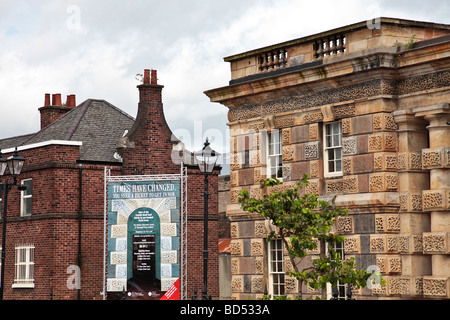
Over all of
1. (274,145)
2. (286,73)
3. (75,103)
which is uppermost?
(75,103)

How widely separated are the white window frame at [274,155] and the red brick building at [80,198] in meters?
12.0

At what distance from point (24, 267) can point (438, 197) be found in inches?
880

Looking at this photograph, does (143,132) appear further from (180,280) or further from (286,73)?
(286,73)

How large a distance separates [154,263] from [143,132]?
7.11 meters

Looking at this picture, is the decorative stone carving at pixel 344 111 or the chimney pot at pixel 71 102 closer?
the decorative stone carving at pixel 344 111

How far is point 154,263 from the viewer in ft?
111

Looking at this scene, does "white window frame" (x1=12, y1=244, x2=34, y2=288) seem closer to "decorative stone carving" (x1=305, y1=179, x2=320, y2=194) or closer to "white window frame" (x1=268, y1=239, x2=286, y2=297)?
"white window frame" (x1=268, y1=239, x2=286, y2=297)

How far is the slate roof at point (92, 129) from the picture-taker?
3770 cm

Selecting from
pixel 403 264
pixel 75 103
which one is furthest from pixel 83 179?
pixel 403 264

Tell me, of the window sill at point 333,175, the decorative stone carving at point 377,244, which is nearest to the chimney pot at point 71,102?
the window sill at point 333,175

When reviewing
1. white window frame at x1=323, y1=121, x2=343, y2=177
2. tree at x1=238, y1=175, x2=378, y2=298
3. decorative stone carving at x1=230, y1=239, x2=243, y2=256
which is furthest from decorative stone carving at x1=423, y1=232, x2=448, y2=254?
decorative stone carving at x1=230, y1=239, x2=243, y2=256

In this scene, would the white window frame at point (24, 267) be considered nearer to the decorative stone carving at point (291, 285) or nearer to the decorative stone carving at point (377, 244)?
the decorative stone carving at point (291, 285)

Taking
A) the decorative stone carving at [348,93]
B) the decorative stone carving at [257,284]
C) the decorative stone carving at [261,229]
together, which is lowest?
the decorative stone carving at [257,284]

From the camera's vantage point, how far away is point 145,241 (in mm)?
33906
